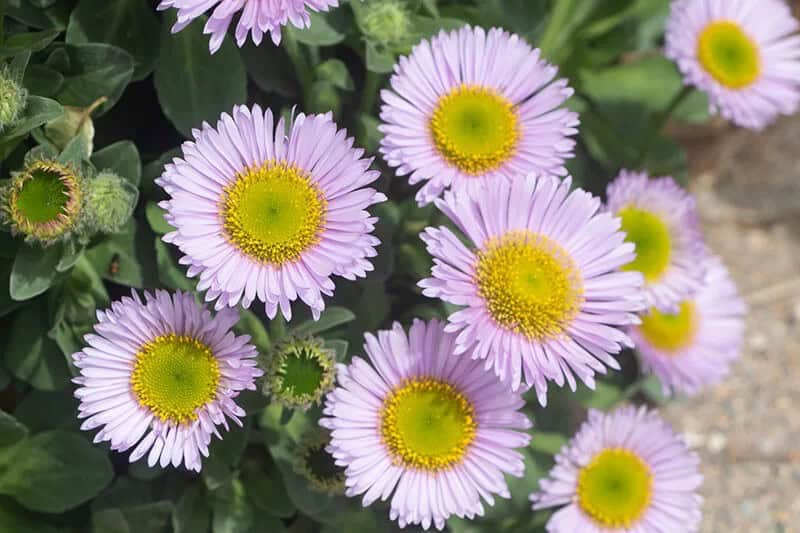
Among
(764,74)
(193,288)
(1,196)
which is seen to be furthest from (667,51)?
(1,196)

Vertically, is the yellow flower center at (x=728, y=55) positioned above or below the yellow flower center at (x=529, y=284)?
above

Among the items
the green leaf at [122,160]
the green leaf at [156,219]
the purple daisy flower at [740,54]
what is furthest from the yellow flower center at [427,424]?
the purple daisy flower at [740,54]

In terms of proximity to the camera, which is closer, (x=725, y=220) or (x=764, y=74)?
(x=764, y=74)

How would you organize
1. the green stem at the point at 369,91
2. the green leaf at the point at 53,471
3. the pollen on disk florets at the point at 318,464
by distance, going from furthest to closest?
the green stem at the point at 369,91 < the green leaf at the point at 53,471 < the pollen on disk florets at the point at 318,464

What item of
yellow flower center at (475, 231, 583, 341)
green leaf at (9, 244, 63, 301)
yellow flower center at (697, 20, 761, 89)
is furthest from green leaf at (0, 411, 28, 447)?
yellow flower center at (697, 20, 761, 89)

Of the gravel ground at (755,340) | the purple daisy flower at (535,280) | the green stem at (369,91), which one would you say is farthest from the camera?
the gravel ground at (755,340)

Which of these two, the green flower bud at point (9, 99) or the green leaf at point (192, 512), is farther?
the green leaf at point (192, 512)

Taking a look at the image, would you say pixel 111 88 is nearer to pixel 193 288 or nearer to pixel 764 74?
pixel 193 288

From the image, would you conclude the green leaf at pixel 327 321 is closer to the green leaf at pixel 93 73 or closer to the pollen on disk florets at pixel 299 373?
the pollen on disk florets at pixel 299 373
